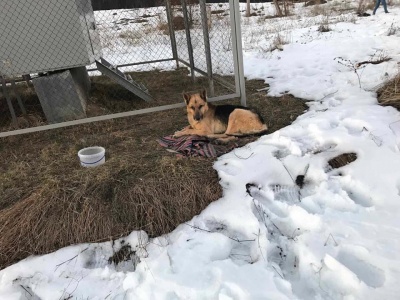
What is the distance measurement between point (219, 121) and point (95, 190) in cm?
177

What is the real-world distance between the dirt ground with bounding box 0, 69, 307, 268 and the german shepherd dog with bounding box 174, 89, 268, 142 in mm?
277

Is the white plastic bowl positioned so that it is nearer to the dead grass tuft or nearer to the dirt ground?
the dirt ground

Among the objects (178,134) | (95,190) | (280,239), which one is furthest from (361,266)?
(178,134)

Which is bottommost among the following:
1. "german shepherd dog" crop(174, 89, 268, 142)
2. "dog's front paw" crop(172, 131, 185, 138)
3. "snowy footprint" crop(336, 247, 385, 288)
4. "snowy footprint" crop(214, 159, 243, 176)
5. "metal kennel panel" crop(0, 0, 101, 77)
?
"snowy footprint" crop(336, 247, 385, 288)

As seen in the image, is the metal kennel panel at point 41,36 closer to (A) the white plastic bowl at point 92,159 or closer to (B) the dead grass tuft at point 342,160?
(A) the white plastic bowl at point 92,159

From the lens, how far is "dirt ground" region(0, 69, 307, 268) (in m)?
2.77

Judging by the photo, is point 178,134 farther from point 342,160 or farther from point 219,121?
point 342,160

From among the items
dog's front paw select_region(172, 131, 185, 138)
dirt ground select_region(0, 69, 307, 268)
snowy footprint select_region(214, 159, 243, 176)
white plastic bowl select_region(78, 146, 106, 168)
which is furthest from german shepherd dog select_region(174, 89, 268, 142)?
white plastic bowl select_region(78, 146, 106, 168)

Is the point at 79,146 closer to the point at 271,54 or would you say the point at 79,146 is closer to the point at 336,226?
the point at 336,226

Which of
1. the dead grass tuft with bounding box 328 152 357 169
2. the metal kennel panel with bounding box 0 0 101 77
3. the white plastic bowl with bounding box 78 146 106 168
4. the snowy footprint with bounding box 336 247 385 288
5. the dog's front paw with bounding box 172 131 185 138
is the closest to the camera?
the snowy footprint with bounding box 336 247 385 288

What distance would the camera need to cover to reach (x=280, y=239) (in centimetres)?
247

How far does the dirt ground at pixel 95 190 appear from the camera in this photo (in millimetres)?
2768

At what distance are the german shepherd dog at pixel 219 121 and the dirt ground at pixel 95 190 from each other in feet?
0.91

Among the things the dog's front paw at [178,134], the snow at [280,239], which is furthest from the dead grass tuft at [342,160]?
the dog's front paw at [178,134]
